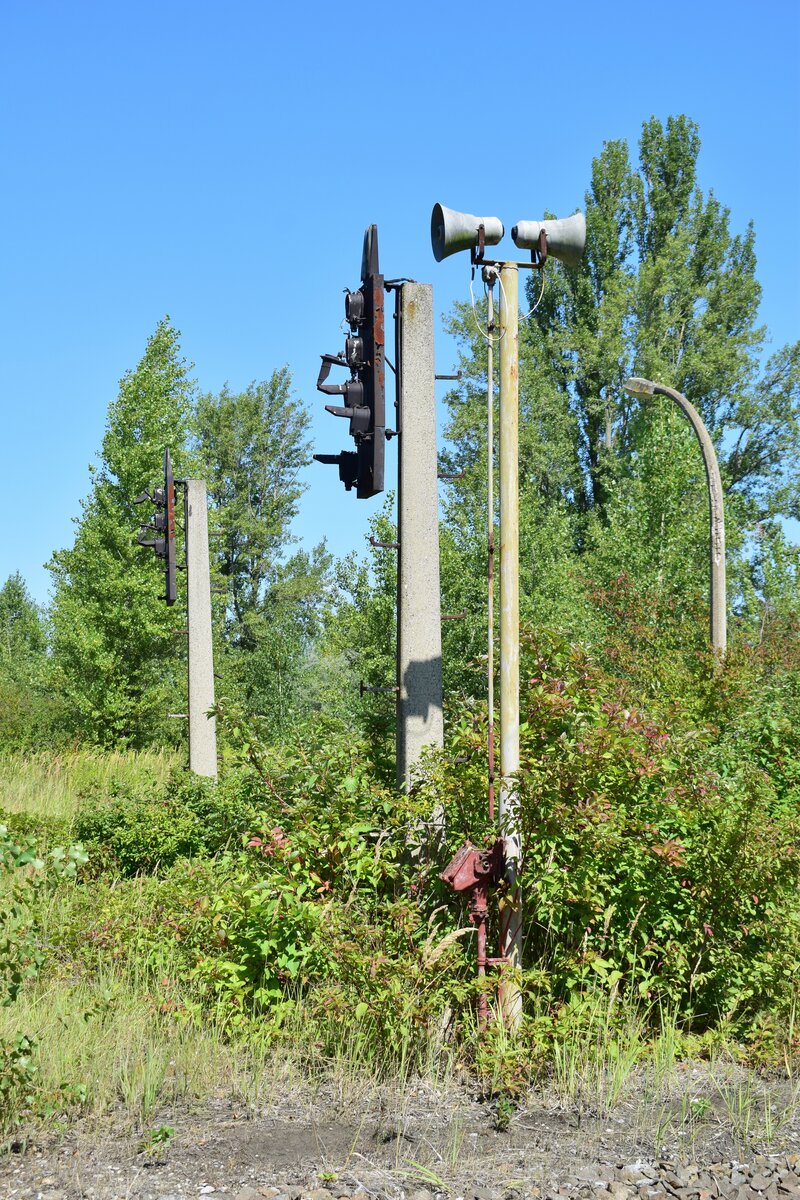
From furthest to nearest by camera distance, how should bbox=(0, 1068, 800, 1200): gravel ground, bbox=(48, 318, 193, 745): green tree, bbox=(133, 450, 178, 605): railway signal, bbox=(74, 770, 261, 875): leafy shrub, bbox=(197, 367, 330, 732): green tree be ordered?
1. bbox=(197, 367, 330, 732): green tree
2. bbox=(48, 318, 193, 745): green tree
3. bbox=(133, 450, 178, 605): railway signal
4. bbox=(74, 770, 261, 875): leafy shrub
5. bbox=(0, 1068, 800, 1200): gravel ground

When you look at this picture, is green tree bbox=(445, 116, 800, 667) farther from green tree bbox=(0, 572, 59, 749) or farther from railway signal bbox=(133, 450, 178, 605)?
railway signal bbox=(133, 450, 178, 605)

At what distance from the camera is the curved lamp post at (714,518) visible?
11.1 metres

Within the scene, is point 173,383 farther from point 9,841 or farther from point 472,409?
point 9,841

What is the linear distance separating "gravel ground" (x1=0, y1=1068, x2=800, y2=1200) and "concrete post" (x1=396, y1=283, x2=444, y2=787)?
2009mm

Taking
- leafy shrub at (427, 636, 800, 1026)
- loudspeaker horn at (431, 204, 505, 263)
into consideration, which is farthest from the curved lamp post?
loudspeaker horn at (431, 204, 505, 263)

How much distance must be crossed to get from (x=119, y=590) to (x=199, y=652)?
30.7ft

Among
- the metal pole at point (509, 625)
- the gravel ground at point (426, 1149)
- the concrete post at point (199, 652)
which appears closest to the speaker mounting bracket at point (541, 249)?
the metal pole at point (509, 625)

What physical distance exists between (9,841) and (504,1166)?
2308 mm

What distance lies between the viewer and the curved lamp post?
11109 millimetres

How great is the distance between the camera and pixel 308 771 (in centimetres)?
632

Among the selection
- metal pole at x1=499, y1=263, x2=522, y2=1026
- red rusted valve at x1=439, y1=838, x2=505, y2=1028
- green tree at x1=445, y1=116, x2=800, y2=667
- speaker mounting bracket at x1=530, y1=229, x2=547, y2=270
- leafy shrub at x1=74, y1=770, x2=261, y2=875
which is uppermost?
green tree at x1=445, y1=116, x2=800, y2=667

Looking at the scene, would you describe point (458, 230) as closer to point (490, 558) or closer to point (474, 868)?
point (490, 558)

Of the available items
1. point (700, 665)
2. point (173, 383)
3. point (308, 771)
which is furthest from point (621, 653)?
point (173, 383)

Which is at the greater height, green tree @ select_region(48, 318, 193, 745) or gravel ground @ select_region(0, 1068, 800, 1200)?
green tree @ select_region(48, 318, 193, 745)
